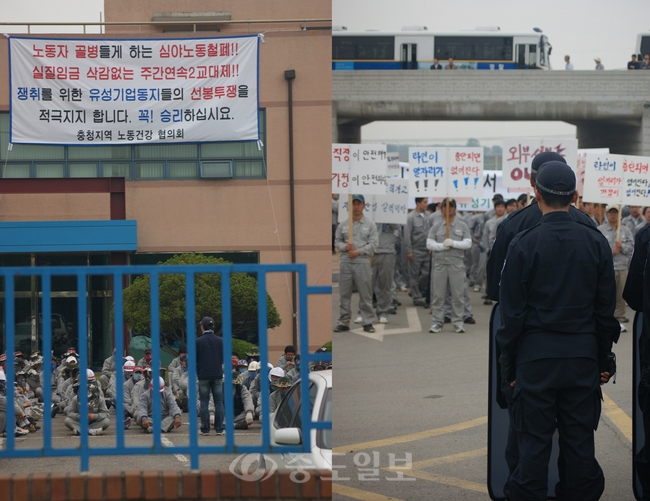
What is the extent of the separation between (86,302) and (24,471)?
767 millimetres

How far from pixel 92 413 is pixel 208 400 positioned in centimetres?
51

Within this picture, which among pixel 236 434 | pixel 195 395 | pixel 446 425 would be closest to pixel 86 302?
pixel 195 395

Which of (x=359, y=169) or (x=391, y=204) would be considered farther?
(x=391, y=204)

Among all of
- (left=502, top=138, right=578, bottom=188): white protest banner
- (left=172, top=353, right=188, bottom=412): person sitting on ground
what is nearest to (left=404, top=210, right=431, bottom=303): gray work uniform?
(left=502, top=138, right=578, bottom=188): white protest banner

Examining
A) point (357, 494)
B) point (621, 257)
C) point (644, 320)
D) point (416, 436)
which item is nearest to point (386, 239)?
point (621, 257)

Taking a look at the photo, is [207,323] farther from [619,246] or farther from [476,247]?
[476,247]

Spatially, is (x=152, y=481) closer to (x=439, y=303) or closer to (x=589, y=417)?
(x=589, y=417)

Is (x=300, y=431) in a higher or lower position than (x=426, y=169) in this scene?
lower

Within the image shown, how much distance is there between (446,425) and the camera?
617 centimetres

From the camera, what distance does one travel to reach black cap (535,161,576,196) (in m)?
3.70

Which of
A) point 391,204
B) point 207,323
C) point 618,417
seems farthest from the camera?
point 391,204

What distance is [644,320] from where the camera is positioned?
4.00 m

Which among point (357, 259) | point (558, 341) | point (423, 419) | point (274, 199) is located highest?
point (274, 199)

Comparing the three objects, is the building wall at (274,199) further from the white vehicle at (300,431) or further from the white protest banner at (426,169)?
the white protest banner at (426,169)
